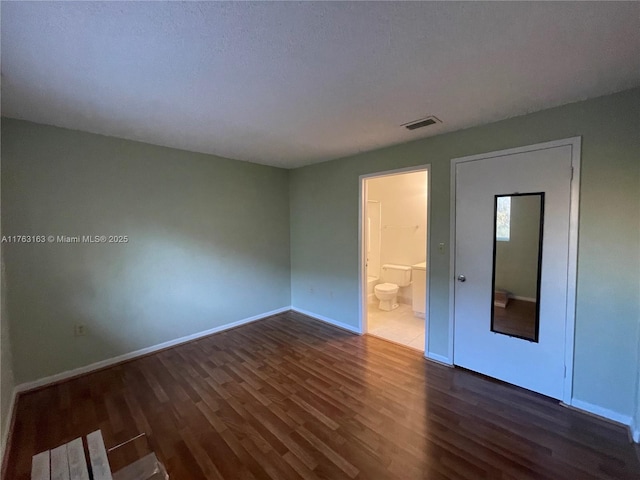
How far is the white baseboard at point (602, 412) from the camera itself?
6.63 feet

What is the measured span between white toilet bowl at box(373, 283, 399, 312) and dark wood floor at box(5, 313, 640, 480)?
170 centimetres

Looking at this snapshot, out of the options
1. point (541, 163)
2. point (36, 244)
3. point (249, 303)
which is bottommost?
point (249, 303)

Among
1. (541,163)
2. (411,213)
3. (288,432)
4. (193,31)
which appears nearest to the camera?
(193,31)

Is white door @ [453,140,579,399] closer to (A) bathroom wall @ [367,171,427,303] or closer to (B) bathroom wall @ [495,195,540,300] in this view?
(B) bathroom wall @ [495,195,540,300]

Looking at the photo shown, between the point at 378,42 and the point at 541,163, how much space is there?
185 cm

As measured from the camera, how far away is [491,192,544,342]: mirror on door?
2379 millimetres

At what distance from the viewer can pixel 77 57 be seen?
1.54 m

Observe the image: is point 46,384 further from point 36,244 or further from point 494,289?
point 494,289

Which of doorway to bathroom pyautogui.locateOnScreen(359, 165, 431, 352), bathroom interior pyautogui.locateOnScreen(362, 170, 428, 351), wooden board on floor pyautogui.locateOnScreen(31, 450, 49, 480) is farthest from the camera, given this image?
bathroom interior pyautogui.locateOnScreen(362, 170, 428, 351)

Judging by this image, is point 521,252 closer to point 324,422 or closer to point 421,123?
point 421,123

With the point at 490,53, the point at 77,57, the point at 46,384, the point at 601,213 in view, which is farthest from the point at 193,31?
the point at 46,384

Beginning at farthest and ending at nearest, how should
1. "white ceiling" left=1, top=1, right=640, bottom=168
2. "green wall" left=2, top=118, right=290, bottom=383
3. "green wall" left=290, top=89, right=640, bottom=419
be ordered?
"green wall" left=2, top=118, right=290, bottom=383 → "green wall" left=290, top=89, right=640, bottom=419 → "white ceiling" left=1, top=1, right=640, bottom=168
